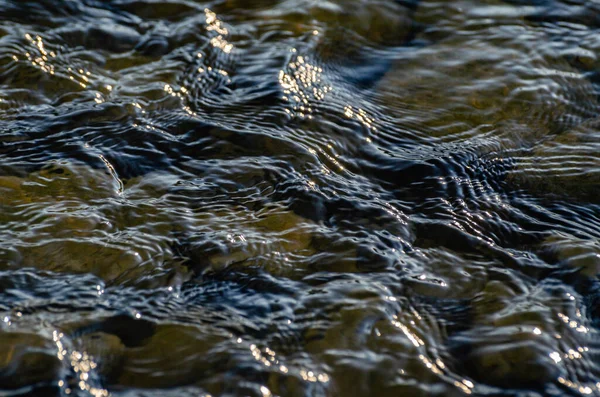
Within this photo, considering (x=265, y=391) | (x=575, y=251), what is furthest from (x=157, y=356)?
(x=575, y=251)

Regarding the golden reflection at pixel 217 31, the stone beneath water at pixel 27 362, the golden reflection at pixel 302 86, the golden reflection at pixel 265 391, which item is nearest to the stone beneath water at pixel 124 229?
the stone beneath water at pixel 27 362

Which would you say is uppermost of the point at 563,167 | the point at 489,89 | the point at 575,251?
the point at 489,89

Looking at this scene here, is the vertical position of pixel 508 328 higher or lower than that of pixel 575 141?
lower

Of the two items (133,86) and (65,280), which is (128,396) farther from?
(133,86)

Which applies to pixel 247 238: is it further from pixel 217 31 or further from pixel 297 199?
pixel 217 31

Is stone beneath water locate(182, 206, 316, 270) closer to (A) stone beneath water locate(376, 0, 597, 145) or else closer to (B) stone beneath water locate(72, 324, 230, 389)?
(B) stone beneath water locate(72, 324, 230, 389)

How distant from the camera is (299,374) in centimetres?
293

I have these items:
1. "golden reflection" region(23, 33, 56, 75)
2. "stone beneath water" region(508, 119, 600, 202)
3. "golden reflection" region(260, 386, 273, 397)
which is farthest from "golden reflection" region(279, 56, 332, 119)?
"golden reflection" region(260, 386, 273, 397)

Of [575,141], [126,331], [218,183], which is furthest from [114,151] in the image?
[575,141]

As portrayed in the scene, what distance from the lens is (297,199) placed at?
13.1ft

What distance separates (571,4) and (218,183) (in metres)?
4.08

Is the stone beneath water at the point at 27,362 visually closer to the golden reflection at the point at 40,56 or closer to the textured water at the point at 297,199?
the textured water at the point at 297,199

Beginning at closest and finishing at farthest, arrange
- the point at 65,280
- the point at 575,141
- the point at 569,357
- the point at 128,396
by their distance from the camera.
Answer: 1. the point at 128,396
2. the point at 569,357
3. the point at 65,280
4. the point at 575,141

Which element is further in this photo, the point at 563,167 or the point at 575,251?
the point at 563,167
